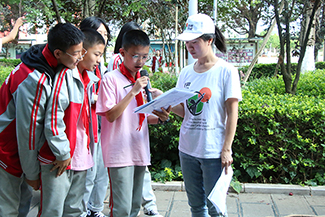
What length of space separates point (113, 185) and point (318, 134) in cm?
256

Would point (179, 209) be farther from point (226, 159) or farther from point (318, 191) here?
point (318, 191)

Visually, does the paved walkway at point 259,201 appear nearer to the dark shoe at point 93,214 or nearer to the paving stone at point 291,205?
the paving stone at point 291,205

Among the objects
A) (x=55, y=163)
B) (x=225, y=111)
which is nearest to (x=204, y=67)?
(x=225, y=111)

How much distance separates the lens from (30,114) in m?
1.98

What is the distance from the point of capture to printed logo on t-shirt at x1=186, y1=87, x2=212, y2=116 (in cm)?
225

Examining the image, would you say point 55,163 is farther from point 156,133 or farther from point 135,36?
point 156,133

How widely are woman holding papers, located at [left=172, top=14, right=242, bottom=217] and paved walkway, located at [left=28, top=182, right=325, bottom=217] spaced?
118cm

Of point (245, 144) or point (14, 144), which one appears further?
point (245, 144)

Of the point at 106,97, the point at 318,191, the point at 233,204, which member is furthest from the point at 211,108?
the point at 318,191

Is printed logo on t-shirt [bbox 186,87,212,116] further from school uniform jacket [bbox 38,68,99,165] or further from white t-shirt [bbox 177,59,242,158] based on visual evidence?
school uniform jacket [bbox 38,68,99,165]

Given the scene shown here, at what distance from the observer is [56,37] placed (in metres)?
2.09

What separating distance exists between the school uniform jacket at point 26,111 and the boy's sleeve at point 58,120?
0.04m

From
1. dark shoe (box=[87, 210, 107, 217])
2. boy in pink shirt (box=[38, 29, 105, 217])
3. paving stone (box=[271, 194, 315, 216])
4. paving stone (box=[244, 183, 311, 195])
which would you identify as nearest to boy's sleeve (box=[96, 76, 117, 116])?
boy in pink shirt (box=[38, 29, 105, 217])

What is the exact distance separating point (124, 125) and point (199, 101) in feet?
1.93
